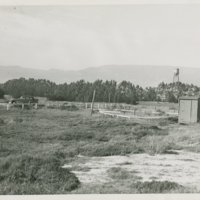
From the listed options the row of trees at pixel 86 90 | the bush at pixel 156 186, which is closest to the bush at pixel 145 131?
the row of trees at pixel 86 90

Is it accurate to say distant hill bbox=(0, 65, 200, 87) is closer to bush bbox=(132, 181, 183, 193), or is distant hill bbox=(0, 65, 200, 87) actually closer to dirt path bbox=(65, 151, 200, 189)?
dirt path bbox=(65, 151, 200, 189)

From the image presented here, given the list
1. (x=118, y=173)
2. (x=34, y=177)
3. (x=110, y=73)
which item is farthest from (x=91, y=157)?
(x=110, y=73)

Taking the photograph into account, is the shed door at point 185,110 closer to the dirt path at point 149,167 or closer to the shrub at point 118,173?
the dirt path at point 149,167

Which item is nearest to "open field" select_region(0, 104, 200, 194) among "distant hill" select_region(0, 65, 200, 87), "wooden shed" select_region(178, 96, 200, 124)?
Answer: "distant hill" select_region(0, 65, 200, 87)

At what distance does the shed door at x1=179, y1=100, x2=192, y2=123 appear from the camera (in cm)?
1222

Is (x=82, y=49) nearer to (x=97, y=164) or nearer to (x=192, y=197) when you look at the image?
(x=97, y=164)

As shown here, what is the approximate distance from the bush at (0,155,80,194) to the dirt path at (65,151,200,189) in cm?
27

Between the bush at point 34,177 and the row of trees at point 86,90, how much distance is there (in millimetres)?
1599

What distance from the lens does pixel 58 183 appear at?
230 inches

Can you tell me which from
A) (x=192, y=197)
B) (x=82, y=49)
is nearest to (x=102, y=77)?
(x=82, y=49)

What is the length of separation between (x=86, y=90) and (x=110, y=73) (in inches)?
42.8

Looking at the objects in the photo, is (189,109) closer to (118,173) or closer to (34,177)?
(118,173)

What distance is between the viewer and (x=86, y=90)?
8047mm

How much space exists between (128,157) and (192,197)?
1.57 meters
